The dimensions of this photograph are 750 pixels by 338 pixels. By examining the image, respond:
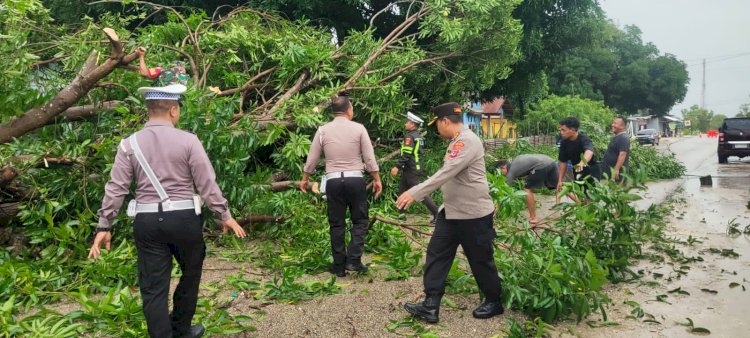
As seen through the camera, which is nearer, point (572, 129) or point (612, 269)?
point (612, 269)

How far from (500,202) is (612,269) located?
4.58 ft

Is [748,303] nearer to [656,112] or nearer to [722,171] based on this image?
[722,171]

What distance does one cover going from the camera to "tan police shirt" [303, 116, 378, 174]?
5168 millimetres

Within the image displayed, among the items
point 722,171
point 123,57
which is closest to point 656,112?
point 722,171

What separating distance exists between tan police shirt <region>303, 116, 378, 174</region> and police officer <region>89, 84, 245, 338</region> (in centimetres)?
200

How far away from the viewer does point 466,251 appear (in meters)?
4.14

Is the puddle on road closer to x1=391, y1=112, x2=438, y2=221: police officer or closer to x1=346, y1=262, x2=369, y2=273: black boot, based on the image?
x1=346, y1=262, x2=369, y2=273: black boot

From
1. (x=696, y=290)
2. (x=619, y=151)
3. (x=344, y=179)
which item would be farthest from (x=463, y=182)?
(x=619, y=151)

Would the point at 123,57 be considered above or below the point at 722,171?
above

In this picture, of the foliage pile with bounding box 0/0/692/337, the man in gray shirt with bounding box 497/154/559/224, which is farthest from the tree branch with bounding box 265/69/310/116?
the man in gray shirt with bounding box 497/154/559/224

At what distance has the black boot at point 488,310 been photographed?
413 cm

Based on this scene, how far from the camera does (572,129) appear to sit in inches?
301

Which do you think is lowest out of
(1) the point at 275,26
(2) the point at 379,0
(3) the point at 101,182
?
(3) the point at 101,182

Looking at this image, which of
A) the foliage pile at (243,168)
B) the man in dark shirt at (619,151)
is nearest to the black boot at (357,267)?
the foliage pile at (243,168)
